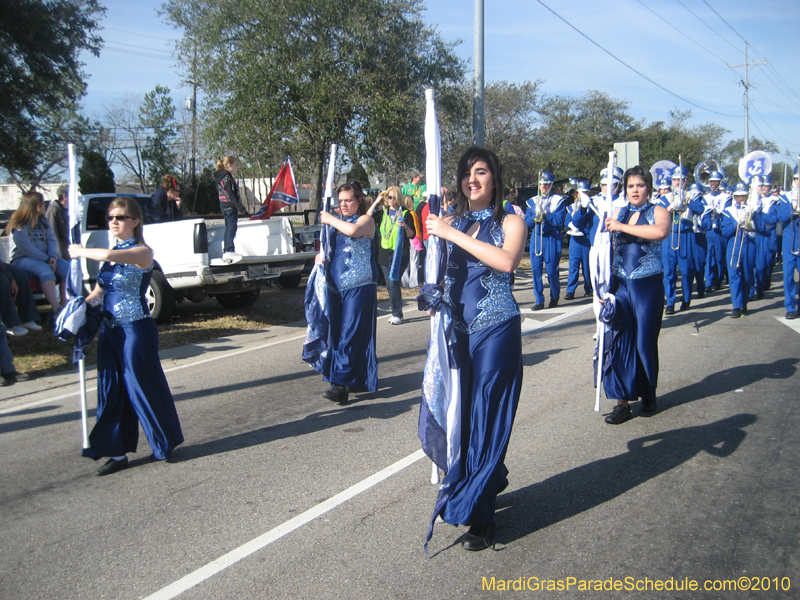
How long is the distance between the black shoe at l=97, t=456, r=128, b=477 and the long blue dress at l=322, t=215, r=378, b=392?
2000 millimetres

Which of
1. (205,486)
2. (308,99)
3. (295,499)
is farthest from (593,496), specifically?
(308,99)

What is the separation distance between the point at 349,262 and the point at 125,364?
227 cm

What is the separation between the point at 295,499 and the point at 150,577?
1031mm

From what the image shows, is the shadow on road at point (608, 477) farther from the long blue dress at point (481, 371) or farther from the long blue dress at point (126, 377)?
the long blue dress at point (126, 377)

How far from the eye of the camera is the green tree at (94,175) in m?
34.0

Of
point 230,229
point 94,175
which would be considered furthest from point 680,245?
point 94,175

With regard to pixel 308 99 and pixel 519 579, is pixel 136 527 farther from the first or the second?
pixel 308 99

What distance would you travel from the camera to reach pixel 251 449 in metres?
5.12

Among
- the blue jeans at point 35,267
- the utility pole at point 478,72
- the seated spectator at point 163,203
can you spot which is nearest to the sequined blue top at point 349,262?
the blue jeans at point 35,267

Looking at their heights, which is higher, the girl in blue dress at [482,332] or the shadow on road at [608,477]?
the girl in blue dress at [482,332]

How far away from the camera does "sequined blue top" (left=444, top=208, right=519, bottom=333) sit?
3449 millimetres

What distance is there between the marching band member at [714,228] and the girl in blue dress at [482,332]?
1043 centimetres

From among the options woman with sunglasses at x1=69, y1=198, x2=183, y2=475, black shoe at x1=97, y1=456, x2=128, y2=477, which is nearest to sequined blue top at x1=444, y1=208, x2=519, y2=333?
woman with sunglasses at x1=69, y1=198, x2=183, y2=475

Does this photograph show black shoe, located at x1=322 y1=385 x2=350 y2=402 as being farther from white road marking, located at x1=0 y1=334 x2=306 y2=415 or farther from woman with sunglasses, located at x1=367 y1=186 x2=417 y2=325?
woman with sunglasses, located at x1=367 y1=186 x2=417 y2=325
